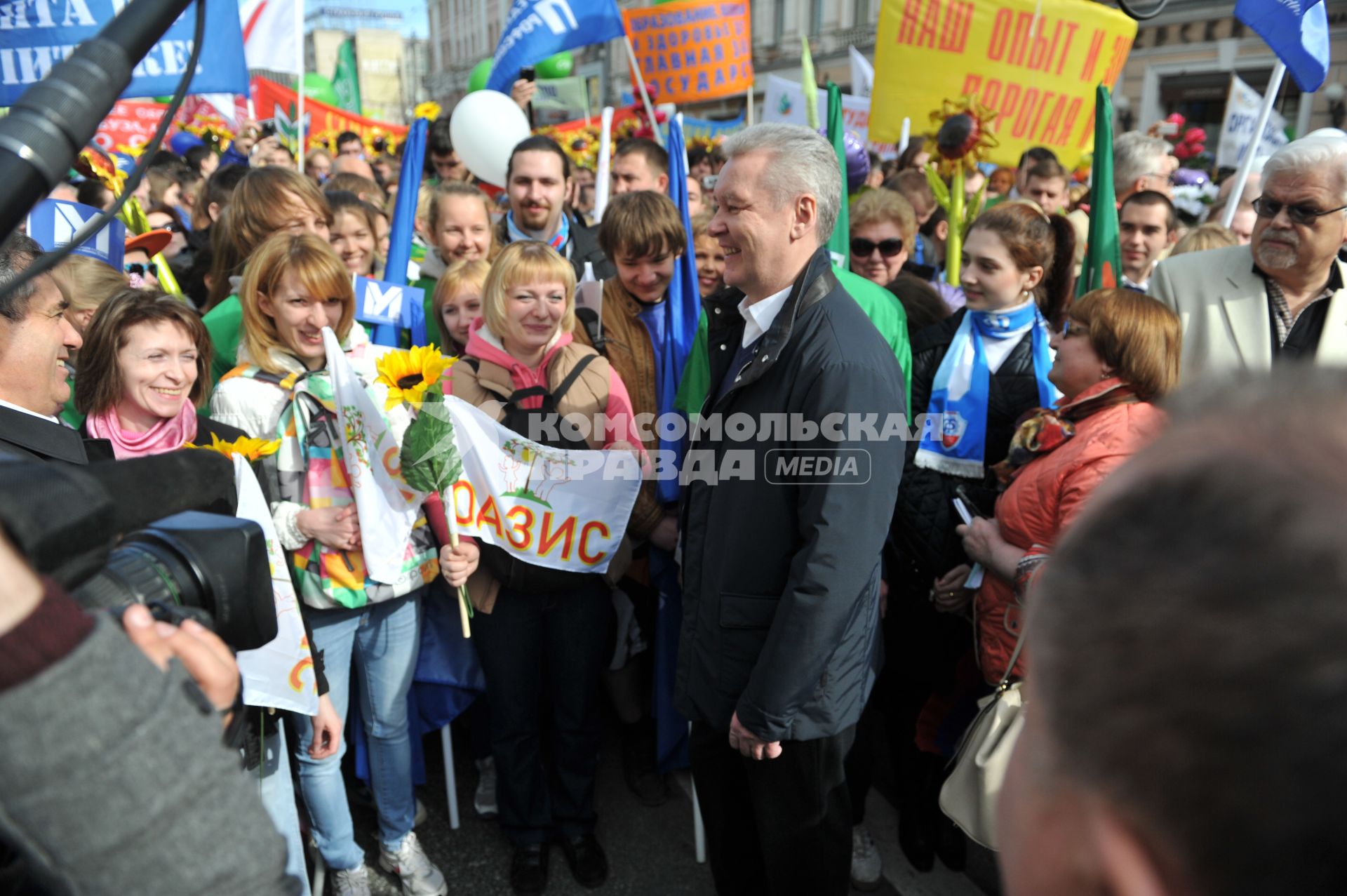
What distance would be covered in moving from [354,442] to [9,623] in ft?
6.06

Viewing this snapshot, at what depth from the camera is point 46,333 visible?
1842 millimetres

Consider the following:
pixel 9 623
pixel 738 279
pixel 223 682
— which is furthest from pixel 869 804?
pixel 9 623

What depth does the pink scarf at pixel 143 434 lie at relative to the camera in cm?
212

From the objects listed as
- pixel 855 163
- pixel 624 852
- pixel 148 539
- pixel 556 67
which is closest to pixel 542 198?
pixel 624 852

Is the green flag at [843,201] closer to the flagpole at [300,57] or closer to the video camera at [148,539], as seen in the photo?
the video camera at [148,539]

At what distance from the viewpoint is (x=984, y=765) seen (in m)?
1.90

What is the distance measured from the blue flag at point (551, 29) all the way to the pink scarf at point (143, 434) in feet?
14.5

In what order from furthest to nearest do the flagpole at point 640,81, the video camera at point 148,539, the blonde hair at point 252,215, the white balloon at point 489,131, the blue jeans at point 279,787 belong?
the flagpole at point 640,81 → the white balloon at point 489,131 → the blonde hair at point 252,215 → the blue jeans at point 279,787 → the video camera at point 148,539

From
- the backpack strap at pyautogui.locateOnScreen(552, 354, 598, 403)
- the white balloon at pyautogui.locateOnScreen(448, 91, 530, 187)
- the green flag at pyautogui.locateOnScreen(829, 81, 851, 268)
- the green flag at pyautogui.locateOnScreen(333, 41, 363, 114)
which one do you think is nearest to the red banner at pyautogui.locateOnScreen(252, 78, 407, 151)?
the green flag at pyautogui.locateOnScreen(333, 41, 363, 114)

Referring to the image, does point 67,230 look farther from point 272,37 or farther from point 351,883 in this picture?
point 272,37

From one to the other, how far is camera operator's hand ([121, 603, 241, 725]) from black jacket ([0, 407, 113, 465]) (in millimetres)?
1203

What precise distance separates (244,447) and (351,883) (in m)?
1.42

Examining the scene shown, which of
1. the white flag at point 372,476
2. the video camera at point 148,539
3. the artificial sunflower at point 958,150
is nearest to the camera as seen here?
the video camera at point 148,539

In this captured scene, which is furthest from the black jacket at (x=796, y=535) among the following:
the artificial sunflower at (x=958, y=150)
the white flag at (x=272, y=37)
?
the white flag at (x=272, y=37)
